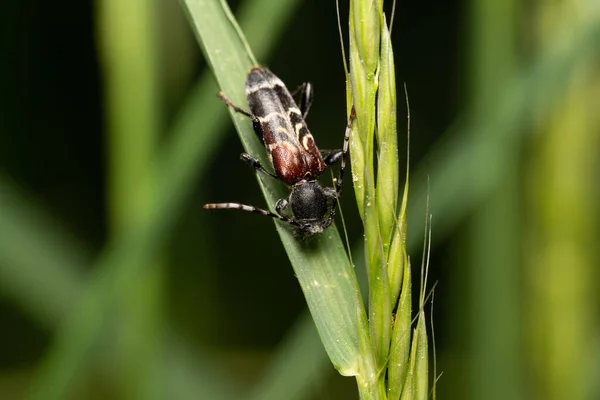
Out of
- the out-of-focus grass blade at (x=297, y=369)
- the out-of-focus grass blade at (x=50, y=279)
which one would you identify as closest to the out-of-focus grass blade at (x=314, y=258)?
the out-of-focus grass blade at (x=297, y=369)

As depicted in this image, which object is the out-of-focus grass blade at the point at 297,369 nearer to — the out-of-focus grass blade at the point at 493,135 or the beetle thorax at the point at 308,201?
the beetle thorax at the point at 308,201

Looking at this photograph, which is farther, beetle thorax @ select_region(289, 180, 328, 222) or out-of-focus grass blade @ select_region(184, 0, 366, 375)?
beetle thorax @ select_region(289, 180, 328, 222)

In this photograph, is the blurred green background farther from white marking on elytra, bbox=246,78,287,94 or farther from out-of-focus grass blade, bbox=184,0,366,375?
out-of-focus grass blade, bbox=184,0,366,375

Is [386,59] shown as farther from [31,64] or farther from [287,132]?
[31,64]

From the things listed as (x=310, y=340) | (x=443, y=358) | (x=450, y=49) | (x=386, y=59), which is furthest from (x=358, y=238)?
(x=386, y=59)

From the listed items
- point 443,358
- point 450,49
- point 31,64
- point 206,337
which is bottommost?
point 443,358

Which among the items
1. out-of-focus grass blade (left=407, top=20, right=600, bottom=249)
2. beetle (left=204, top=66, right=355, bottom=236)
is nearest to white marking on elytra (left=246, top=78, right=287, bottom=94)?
beetle (left=204, top=66, right=355, bottom=236)
